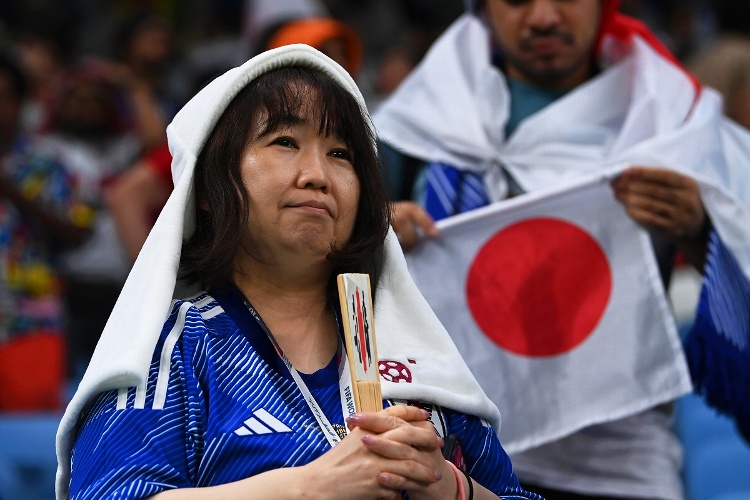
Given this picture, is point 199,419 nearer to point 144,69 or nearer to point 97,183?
point 97,183

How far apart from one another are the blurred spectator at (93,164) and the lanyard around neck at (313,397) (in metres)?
3.62

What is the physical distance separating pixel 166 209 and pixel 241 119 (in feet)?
0.61

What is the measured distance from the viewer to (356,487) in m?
1.66

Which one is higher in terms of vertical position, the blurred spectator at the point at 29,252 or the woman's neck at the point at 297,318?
the blurred spectator at the point at 29,252

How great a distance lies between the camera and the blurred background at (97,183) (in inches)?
164

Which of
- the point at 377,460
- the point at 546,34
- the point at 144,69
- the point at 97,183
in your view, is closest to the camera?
the point at 377,460

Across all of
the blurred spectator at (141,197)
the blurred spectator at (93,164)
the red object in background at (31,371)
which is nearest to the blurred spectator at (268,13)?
the blurred spectator at (141,197)

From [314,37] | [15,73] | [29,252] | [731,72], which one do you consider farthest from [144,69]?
[731,72]

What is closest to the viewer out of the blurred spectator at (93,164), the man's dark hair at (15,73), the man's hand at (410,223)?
the man's hand at (410,223)

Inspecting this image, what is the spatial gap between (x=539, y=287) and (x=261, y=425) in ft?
3.85

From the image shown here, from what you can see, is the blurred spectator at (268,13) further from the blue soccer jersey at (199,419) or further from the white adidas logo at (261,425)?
the white adidas logo at (261,425)

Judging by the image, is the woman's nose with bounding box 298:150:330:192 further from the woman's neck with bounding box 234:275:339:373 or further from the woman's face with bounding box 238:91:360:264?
the woman's neck with bounding box 234:275:339:373

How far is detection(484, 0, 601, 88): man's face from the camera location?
2893 mm

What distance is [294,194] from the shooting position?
6.28ft
